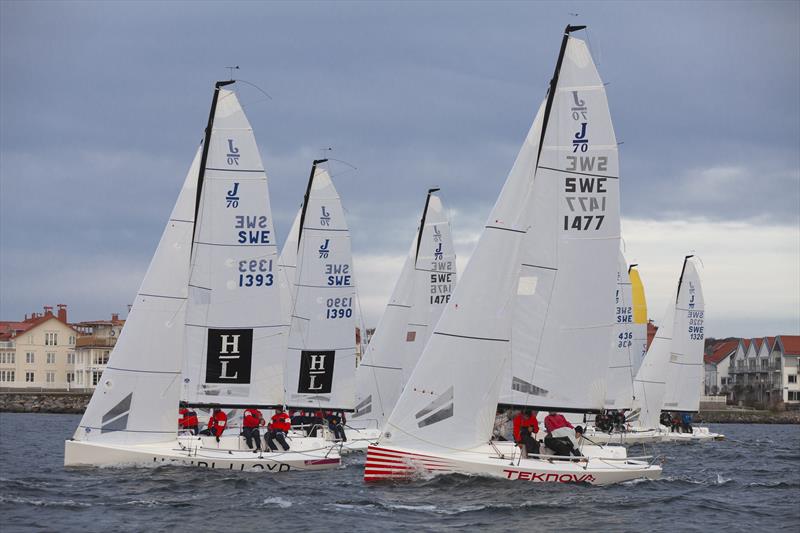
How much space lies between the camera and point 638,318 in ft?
174

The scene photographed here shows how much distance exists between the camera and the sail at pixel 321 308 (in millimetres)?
33406

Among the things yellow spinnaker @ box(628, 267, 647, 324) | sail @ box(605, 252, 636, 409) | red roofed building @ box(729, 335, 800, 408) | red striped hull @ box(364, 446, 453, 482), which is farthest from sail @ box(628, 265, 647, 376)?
red roofed building @ box(729, 335, 800, 408)

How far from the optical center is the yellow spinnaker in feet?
172

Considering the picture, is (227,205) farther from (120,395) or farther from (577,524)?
(577,524)

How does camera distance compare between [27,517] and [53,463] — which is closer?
[27,517]

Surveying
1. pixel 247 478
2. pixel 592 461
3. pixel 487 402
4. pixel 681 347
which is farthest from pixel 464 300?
pixel 681 347

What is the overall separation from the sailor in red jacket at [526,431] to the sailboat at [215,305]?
512cm

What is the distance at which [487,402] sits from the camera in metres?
22.3

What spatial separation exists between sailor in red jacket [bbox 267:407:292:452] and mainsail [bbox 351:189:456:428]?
41.1 feet

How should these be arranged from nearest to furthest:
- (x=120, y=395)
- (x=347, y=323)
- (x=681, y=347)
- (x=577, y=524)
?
1. (x=577, y=524)
2. (x=120, y=395)
3. (x=347, y=323)
4. (x=681, y=347)

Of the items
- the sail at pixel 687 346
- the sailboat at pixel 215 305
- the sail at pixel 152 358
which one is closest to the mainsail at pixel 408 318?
the sailboat at pixel 215 305

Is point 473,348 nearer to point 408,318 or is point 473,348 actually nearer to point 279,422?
point 279,422

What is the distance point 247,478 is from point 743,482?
11.0 meters

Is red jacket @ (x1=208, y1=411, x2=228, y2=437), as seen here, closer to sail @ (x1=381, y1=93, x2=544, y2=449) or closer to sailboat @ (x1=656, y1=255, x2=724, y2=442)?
sail @ (x1=381, y1=93, x2=544, y2=449)
